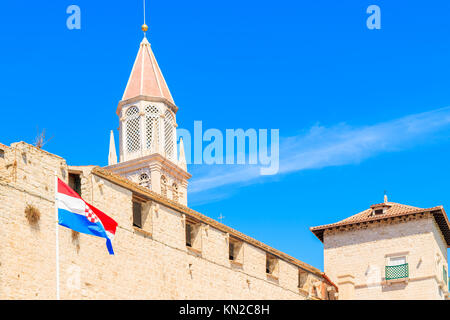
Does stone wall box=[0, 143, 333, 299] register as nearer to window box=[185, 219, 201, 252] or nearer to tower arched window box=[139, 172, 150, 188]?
window box=[185, 219, 201, 252]

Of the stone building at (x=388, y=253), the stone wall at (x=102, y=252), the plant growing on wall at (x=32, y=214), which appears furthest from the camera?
the stone building at (x=388, y=253)

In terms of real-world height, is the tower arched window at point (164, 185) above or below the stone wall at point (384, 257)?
above

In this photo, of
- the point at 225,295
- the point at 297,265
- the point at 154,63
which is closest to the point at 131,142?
the point at 154,63

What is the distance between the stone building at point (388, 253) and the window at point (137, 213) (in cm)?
1542

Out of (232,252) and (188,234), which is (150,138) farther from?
(188,234)

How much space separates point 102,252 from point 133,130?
36824 mm

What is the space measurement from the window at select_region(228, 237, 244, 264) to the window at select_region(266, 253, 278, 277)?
287cm

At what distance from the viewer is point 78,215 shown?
32.8 meters

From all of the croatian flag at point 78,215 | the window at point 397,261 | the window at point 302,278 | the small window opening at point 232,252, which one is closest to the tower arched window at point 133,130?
the window at point 302,278

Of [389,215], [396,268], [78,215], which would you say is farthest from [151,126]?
[78,215]

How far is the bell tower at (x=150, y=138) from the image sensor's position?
70375mm

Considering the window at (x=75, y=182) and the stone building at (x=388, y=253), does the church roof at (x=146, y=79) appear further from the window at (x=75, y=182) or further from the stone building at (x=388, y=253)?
the window at (x=75, y=182)

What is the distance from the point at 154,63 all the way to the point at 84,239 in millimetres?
41995

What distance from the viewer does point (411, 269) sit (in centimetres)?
5119
